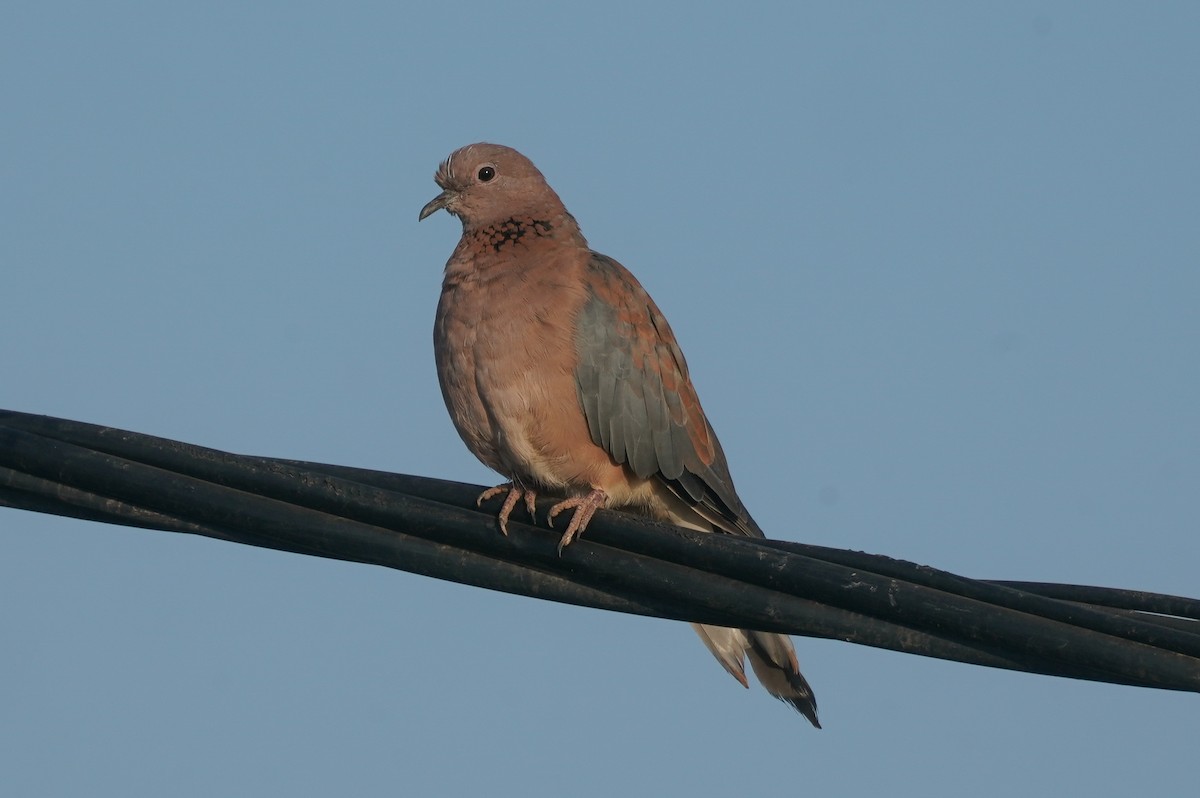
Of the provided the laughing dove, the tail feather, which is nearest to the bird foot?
the laughing dove

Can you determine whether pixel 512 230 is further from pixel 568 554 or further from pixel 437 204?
pixel 568 554

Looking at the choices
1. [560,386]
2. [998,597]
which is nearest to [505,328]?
[560,386]

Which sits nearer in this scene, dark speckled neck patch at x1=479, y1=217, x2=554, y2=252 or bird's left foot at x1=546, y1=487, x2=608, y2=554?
bird's left foot at x1=546, y1=487, x2=608, y2=554

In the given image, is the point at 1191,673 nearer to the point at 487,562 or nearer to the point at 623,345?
the point at 487,562

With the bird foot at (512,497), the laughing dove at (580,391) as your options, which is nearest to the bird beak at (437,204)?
the laughing dove at (580,391)

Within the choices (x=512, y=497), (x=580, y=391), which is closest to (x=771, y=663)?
(x=580, y=391)

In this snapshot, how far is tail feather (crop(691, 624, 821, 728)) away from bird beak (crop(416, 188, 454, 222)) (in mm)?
2088

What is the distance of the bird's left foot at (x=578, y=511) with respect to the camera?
4062 mm

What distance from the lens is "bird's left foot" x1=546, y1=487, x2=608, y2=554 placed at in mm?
4062

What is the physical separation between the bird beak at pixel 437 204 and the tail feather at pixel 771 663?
2.09 m

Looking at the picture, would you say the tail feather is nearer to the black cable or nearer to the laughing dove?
the laughing dove

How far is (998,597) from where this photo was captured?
3.30m

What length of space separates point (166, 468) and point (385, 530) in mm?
538

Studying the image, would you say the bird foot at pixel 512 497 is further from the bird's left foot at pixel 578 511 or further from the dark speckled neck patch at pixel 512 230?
the dark speckled neck patch at pixel 512 230
